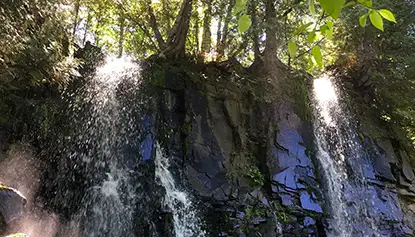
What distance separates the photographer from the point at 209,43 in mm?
10477

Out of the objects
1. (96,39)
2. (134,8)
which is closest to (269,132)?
(134,8)

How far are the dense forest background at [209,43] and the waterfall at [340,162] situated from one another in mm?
998

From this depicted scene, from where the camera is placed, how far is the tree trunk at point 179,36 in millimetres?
8602

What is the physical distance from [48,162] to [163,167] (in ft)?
7.36

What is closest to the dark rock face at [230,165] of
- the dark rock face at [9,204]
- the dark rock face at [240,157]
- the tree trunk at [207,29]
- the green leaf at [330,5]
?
the dark rock face at [240,157]

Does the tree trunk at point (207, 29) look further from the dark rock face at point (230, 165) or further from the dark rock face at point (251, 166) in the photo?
the dark rock face at point (251, 166)

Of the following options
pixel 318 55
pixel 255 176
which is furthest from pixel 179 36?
pixel 318 55

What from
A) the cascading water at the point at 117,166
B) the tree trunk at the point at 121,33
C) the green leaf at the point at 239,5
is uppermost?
the tree trunk at the point at 121,33

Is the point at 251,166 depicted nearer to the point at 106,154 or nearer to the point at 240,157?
the point at 240,157

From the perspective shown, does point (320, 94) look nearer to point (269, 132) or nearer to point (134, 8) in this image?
point (269, 132)

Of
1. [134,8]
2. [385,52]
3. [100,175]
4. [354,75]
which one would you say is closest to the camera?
[100,175]

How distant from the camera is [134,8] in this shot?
1161cm

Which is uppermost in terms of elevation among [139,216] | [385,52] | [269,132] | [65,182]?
[385,52]

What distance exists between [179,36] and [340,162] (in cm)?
512
